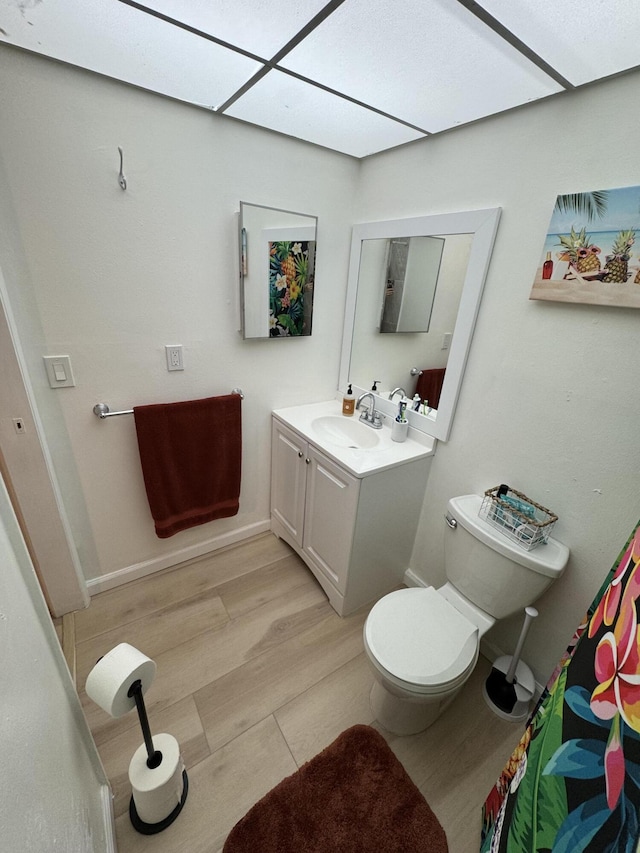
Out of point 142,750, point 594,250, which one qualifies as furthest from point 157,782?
point 594,250

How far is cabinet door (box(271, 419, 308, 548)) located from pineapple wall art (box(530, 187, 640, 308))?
1.20 metres

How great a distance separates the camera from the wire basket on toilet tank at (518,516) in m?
1.22

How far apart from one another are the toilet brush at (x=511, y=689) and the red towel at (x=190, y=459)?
144 centimetres

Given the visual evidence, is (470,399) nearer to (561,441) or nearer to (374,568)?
(561,441)

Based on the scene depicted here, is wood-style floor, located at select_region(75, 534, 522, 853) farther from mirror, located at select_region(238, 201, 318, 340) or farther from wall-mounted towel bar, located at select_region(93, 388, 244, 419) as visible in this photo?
mirror, located at select_region(238, 201, 318, 340)

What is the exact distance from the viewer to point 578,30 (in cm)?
80

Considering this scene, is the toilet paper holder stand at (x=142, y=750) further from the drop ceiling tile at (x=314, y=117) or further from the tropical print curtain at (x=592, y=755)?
the drop ceiling tile at (x=314, y=117)

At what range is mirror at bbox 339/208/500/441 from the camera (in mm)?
1369

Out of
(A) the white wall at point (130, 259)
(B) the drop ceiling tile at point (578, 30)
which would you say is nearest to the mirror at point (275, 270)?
(A) the white wall at point (130, 259)

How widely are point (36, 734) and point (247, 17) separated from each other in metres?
1.59

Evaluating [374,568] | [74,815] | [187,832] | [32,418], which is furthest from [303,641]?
[32,418]

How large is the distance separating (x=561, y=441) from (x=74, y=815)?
162 cm

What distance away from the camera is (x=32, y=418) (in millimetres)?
1295

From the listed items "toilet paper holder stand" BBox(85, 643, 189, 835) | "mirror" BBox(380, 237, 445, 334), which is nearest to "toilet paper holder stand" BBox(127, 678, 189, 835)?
"toilet paper holder stand" BBox(85, 643, 189, 835)
